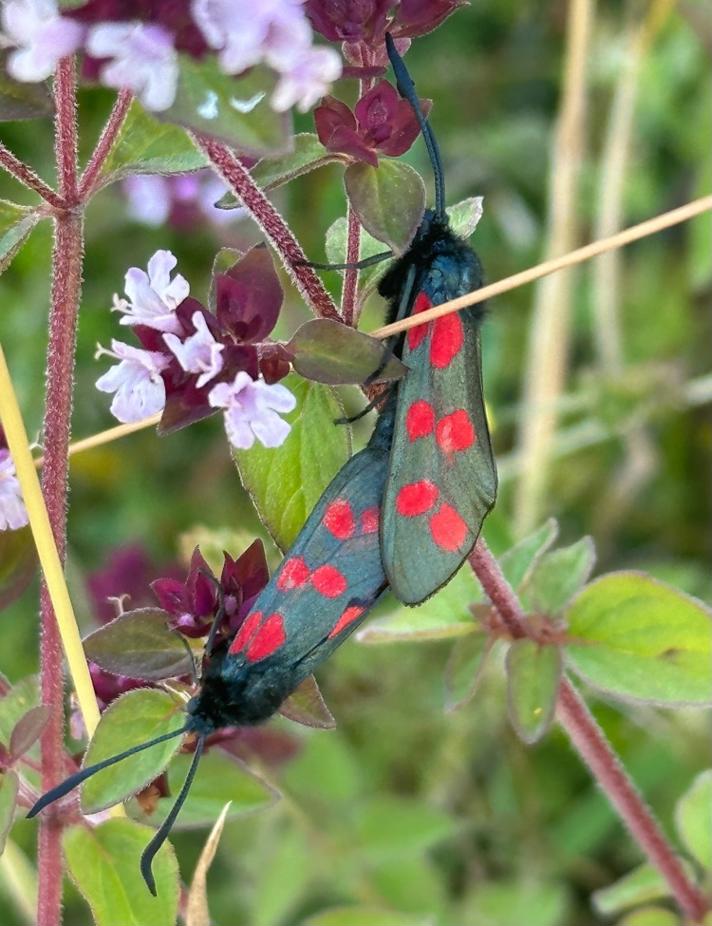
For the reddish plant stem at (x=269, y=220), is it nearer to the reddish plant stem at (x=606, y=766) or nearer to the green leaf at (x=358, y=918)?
the reddish plant stem at (x=606, y=766)

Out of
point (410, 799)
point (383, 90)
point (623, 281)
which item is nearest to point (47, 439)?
point (383, 90)

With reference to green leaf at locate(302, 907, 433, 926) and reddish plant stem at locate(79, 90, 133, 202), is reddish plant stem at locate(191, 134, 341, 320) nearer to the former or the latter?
reddish plant stem at locate(79, 90, 133, 202)

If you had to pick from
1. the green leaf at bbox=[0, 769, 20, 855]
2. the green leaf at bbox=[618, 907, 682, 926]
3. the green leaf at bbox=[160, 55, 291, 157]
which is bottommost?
the green leaf at bbox=[618, 907, 682, 926]

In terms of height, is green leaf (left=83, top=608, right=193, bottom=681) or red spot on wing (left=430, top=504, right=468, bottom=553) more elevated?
red spot on wing (left=430, top=504, right=468, bottom=553)

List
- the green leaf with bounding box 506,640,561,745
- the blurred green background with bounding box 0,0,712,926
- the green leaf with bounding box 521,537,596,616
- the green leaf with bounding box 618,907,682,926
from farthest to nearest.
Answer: the blurred green background with bounding box 0,0,712,926 < the green leaf with bounding box 618,907,682,926 < the green leaf with bounding box 521,537,596,616 < the green leaf with bounding box 506,640,561,745

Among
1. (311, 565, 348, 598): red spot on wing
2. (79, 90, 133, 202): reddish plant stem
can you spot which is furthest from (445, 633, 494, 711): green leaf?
(79, 90, 133, 202): reddish plant stem

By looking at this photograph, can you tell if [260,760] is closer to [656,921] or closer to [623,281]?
[656,921]

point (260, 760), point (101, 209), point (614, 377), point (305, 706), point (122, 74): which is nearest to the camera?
point (122, 74)

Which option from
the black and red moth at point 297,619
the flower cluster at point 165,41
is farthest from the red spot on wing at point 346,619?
the flower cluster at point 165,41
